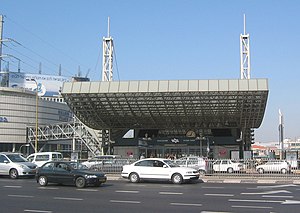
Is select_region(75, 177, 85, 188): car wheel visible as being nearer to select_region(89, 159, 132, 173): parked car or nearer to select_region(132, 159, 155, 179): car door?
select_region(132, 159, 155, 179): car door

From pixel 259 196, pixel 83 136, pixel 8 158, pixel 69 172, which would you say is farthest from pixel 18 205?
pixel 83 136

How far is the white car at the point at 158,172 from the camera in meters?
23.1

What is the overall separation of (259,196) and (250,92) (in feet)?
109

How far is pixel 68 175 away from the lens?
814 inches

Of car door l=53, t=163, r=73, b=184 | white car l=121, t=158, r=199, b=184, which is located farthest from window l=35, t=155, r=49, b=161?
car door l=53, t=163, r=73, b=184

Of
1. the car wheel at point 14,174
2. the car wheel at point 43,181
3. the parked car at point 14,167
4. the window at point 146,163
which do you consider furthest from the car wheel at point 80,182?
the car wheel at point 14,174

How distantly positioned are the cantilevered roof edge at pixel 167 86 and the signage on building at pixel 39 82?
78981 millimetres

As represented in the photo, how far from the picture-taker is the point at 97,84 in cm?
5188

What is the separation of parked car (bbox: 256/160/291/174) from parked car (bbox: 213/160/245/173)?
52.1 inches

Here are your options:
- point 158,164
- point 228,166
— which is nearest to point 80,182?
point 158,164

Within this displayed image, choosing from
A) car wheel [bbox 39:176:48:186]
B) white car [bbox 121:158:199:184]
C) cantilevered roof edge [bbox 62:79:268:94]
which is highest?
cantilevered roof edge [bbox 62:79:268:94]

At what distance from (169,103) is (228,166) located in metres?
27.4

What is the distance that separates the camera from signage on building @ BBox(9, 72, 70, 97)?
128 meters

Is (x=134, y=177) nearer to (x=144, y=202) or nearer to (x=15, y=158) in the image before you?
(x=15, y=158)
